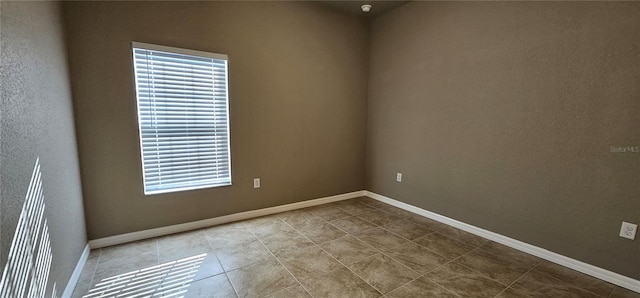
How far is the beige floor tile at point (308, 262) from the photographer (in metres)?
1.98

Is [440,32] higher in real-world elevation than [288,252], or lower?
higher

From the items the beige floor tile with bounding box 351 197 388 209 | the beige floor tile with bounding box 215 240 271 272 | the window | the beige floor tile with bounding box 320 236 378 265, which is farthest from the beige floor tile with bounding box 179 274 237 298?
the beige floor tile with bounding box 351 197 388 209

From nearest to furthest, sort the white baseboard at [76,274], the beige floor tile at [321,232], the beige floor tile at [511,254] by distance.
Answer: the white baseboard at [76,274] < the beige floor tile at [511,254] < the beige floor tile at [321,232]

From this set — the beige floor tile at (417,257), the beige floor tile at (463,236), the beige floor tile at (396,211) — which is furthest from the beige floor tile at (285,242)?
the beige floor tile at (463,236)

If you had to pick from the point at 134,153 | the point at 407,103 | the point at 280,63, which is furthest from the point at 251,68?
the point at 407,103

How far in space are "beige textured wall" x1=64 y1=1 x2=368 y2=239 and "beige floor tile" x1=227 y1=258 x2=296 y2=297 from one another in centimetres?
107

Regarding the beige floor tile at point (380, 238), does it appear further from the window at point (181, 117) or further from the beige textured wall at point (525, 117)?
the window at point (181, 117)

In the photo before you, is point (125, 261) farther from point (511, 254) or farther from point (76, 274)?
point (511, 254)

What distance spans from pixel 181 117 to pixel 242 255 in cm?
146

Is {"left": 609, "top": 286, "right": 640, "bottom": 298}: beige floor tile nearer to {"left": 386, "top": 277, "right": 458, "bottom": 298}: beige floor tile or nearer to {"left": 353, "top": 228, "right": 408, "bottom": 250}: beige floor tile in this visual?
{"left": 386, "top": 277, "right": 458, "bottom": 298}: beige floor tile

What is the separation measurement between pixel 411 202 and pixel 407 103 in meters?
1.27

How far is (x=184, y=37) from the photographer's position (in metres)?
2.50

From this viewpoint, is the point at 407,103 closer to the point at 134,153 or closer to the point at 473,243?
the point at 473,243

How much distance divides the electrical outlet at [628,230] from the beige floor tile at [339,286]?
183 centimetres
